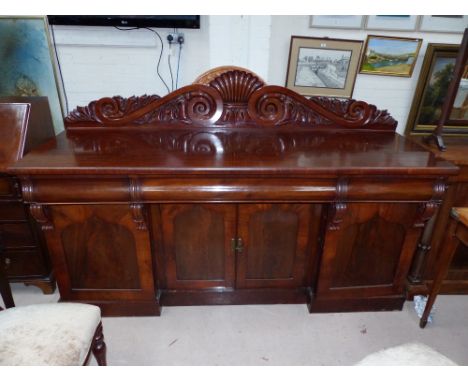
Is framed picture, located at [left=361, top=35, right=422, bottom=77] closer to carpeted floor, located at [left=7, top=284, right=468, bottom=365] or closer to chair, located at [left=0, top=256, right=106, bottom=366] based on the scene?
carpeted floor, located at [left=7, top=284, right=468, bottom=365]

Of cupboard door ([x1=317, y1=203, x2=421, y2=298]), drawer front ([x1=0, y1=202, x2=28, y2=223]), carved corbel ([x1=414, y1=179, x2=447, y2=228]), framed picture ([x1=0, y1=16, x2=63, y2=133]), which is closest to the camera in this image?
carved corbel ([x1=414, y1=179, x2=447, y2=228])

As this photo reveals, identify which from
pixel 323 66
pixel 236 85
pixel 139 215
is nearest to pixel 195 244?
pixel 139 215

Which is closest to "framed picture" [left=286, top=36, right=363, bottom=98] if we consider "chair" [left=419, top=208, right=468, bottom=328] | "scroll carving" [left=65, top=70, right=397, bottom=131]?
"scroll carving" [left=65, top=70, right=397, bottom=131]

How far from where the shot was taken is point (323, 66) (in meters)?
2.10

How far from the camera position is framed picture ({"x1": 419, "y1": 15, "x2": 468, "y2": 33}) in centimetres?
198

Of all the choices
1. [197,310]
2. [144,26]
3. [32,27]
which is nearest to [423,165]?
[197,310]

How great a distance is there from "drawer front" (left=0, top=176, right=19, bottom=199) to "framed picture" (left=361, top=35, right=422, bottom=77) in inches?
87.9

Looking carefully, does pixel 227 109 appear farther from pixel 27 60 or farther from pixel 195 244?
pixel 27 60

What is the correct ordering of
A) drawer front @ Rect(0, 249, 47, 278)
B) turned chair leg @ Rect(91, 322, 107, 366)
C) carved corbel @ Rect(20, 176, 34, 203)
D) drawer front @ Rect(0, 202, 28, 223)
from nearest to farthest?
turned chair leg @ Rect(91, 322, 107, 366) → carved corbel @ Rect(20, 176, 34, 203) → drawer front @ Rect(0, 202, 28, 223) → drawer front @ Rect(0, 249, 47, 278)

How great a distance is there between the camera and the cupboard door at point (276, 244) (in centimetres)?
161

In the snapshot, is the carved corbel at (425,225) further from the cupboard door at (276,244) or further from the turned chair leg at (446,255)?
the cupboard door at (276,244)

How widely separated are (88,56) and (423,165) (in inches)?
81.3

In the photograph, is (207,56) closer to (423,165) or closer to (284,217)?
(284,217)

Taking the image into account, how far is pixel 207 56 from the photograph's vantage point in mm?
2074
